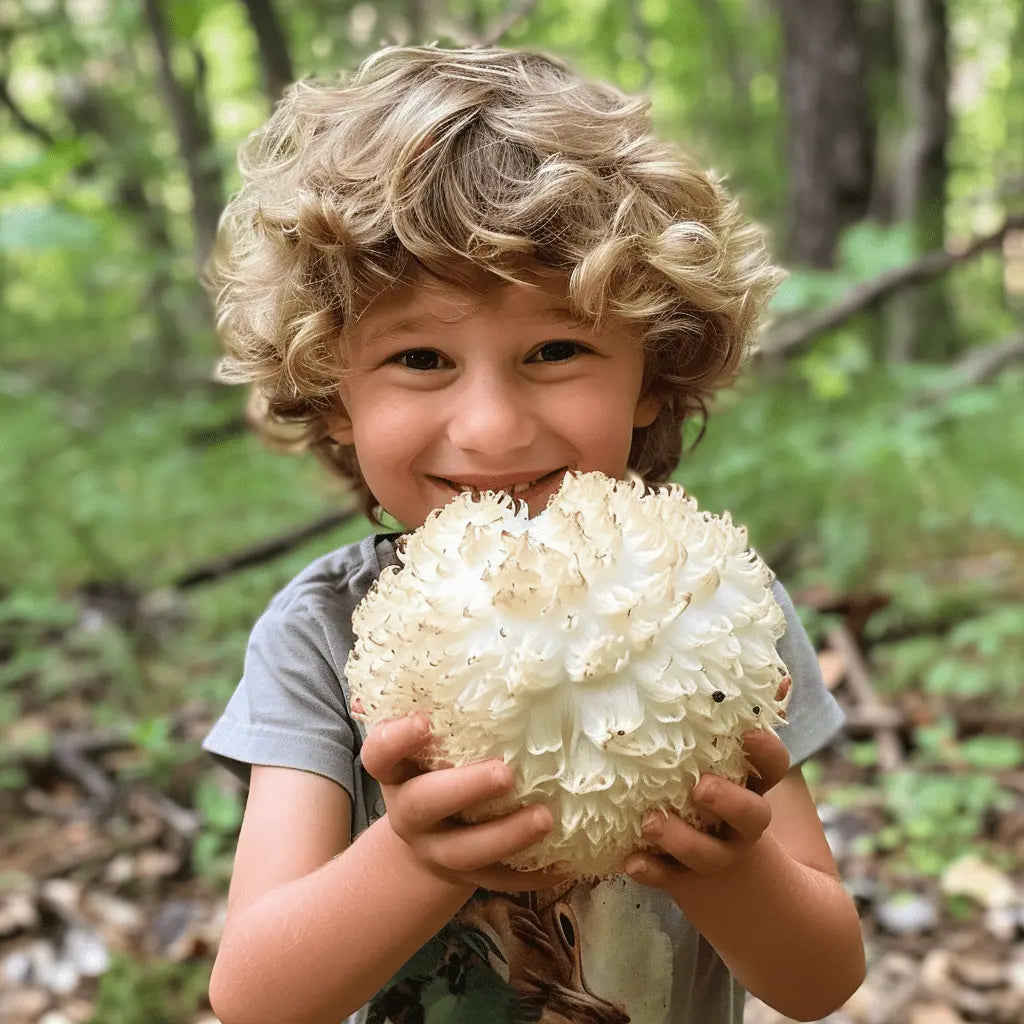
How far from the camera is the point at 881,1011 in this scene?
2.40 metres

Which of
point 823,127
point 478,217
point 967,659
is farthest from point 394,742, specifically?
point 823,127

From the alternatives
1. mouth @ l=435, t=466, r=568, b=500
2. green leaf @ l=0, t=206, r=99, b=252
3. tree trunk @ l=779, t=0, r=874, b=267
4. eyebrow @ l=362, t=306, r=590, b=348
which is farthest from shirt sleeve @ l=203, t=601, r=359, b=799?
tree trunk @ l=779, t=0, r=874, b=267

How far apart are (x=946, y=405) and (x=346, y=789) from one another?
3.09m

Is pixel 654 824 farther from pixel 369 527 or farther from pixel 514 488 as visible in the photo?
pixel 369 527

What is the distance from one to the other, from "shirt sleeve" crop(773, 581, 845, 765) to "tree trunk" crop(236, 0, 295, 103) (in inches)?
109

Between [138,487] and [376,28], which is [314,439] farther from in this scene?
[376,28]

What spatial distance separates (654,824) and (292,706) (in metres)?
0.57

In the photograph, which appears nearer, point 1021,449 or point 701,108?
point 1021,449

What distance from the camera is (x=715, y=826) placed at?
108cm

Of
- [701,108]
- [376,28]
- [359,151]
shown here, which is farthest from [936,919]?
[701,108]

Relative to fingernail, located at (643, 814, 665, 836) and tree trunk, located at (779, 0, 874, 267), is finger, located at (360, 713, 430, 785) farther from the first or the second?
tree trunk, located at (779, 0, 874, 267)

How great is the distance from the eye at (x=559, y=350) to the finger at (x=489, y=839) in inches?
23.2

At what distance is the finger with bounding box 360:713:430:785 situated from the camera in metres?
1.01

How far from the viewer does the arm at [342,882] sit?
39.2 inches
